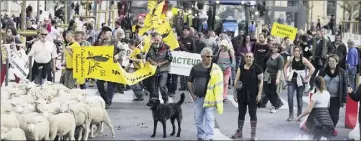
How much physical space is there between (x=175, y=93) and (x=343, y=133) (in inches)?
262

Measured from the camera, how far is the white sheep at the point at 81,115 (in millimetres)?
11609

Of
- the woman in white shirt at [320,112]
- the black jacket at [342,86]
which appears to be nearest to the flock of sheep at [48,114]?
the woman in white shirt at [320,112]

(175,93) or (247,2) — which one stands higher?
(247,2)

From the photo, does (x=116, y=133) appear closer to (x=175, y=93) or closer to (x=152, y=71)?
(x=152, y=71)

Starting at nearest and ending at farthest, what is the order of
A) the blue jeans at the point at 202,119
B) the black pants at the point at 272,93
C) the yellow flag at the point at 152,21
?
1. the blue jeans at the point at 202,119
2. the black pants at the point at 272,93
3. the yellow flag at the point at 152,21

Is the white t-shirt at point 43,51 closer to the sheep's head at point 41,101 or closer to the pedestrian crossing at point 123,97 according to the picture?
the pedestrian crossing at point 123,97

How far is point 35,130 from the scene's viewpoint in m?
10.4

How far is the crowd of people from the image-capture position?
40.5ft

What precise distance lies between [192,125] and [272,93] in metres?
2.41

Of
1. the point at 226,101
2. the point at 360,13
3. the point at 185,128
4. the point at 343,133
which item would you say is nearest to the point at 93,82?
the point at 226,101

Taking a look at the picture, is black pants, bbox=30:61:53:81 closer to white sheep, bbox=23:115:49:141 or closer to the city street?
the city street

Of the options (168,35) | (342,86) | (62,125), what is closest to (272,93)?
(342,86)

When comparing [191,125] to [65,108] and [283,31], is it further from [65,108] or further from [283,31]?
[283,31]

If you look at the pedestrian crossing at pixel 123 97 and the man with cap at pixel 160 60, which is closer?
the man with cap at pixel 160 60
